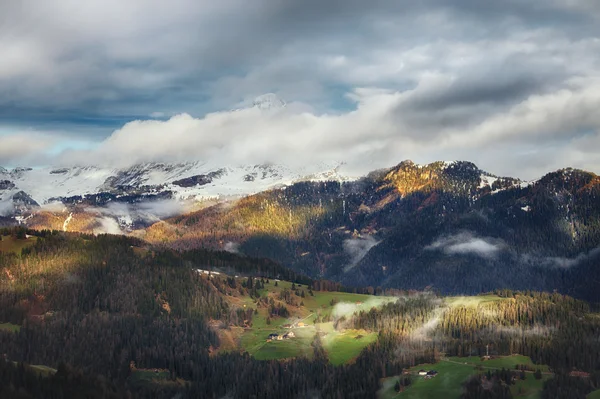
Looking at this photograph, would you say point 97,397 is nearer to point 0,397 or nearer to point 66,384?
point 66,384

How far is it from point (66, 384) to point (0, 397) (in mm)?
25588

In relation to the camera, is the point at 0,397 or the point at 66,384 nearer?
the point at 0,397

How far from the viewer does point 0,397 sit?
176 meters

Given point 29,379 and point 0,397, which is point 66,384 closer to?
point 29,379

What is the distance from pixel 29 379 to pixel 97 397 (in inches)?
764

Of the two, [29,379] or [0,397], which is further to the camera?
[29,379]

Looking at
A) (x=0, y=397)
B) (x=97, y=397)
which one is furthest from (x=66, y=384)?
(x=0, y=397)

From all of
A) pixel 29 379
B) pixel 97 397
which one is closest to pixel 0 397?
pixel 29 379

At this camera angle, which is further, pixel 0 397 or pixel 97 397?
pixel 97 397

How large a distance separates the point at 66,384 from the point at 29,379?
10636mm

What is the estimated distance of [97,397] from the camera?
7840 inches

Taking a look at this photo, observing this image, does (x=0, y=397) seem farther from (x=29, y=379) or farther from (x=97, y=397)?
(x=97, y=397)

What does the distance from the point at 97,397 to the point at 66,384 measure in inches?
383
